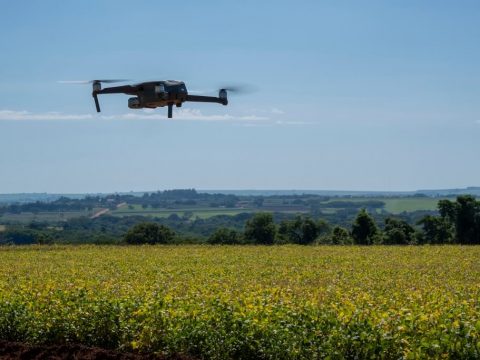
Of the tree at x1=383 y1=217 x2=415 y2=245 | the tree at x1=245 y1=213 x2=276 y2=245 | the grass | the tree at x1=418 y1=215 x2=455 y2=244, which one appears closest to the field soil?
the grass

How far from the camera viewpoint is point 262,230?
87.5 meters

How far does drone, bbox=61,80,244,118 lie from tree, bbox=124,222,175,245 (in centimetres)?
5532

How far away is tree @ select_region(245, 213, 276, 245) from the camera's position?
285 feet

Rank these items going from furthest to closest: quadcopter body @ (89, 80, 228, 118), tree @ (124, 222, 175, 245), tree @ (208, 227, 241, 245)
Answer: tree @ (124, 222, 175, 245) → tree @ (208, 227, 241, 245) → quadcopter body @ (89, 80, 228, 118)

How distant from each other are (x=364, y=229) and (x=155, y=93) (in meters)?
50.8

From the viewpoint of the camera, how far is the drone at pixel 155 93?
64.6ft

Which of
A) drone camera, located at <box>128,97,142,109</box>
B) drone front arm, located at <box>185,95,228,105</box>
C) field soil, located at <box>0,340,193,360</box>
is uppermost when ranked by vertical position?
drone front arm, located at <box>185,95,228,105</box>

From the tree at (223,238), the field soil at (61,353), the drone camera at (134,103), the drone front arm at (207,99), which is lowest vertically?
the tree at (223,238)

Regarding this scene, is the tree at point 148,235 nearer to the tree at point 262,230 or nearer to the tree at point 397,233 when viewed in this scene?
the tree at point 262,230

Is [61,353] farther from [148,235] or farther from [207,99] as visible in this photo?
[148,235]

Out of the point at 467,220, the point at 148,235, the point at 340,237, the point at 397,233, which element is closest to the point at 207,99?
the point at 397,233

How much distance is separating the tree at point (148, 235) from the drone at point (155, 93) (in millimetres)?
55316

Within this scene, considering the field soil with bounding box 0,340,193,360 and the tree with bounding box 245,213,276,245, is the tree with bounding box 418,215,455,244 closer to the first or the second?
the tree with bounding box 245,213,276,245

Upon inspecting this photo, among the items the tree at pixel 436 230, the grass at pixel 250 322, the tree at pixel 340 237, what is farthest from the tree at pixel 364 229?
the grass at pixel 250 322
